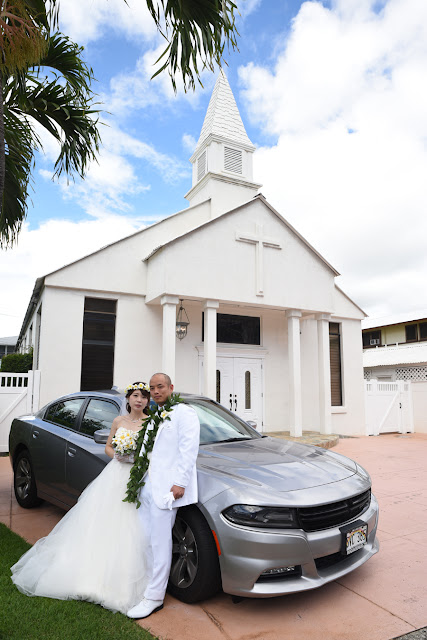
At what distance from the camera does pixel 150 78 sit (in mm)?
4445

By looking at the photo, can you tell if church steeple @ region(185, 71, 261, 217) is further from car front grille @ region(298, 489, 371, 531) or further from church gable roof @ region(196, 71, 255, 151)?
car front grille @ region(298, 489, 371, 531)

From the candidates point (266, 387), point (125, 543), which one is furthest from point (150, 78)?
point (266, 387)

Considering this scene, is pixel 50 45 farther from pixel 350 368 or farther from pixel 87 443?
pixel 350 368

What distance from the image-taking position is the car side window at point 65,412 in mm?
5375

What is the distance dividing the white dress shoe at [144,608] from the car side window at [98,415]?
72.1 inches

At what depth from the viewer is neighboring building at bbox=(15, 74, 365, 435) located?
1159 cm

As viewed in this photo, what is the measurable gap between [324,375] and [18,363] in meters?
9.99

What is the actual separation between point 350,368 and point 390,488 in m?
8.41

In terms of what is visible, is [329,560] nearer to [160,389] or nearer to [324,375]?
[160,389]

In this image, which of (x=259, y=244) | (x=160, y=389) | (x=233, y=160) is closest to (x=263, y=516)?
Result: (x=160, y=389)

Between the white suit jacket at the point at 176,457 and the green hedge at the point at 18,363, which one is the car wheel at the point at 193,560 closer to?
the white suit jacket at the point at 176,457

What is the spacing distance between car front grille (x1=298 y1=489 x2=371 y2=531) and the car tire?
388 cm

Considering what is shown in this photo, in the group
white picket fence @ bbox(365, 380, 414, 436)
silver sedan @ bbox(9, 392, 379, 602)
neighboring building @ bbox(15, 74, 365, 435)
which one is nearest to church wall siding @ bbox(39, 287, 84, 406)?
neighboring building @ bbox(15, 74, 365, 435)

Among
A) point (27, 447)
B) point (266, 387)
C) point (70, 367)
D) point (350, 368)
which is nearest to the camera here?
point (27, 447)
